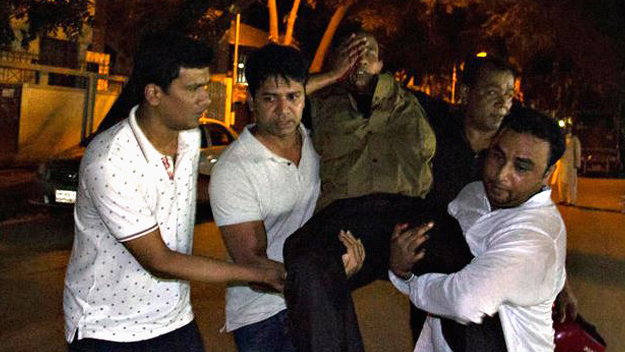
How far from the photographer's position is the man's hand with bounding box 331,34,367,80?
3441 mm

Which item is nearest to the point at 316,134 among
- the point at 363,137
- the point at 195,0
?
the point at 363,137

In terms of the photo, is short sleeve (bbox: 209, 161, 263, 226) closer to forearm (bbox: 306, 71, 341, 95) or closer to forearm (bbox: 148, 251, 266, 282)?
forearm (bbox: 148, 251, 266, 282)

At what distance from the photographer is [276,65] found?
3.20 metres

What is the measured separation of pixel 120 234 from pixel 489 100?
216 centimetres

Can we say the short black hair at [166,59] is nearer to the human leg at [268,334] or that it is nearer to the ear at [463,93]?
the human leg at [268,334]

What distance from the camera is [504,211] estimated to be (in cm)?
266

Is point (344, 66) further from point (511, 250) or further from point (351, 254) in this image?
point (511, 250)

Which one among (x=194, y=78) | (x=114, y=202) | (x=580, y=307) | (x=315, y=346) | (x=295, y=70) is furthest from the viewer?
(x=580, y=307)

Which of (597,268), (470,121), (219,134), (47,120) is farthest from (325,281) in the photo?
(47,120)

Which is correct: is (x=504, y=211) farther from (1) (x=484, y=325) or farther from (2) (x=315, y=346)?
(2) (x=315, y=346)

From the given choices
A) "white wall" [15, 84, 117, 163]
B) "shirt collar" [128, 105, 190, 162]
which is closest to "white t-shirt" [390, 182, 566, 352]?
"shirt collar" [128, 105, 190, 162]

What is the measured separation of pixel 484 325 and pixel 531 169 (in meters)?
0.49

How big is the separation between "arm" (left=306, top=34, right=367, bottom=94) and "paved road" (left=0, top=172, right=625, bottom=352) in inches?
132

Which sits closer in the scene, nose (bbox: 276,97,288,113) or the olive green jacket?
the olive green jacket
